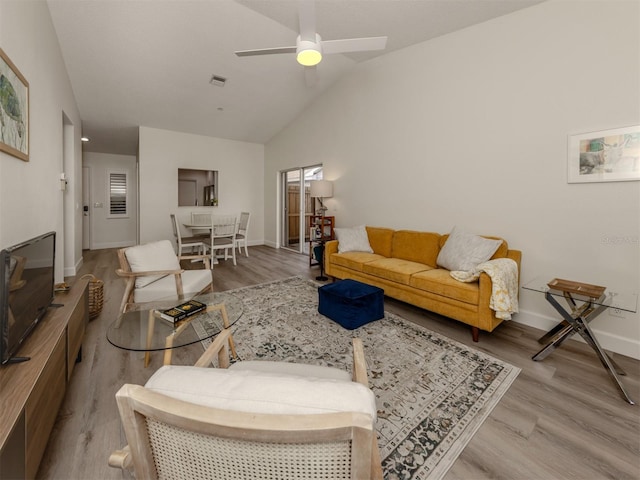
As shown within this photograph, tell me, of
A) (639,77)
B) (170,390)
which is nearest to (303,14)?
(170,390)

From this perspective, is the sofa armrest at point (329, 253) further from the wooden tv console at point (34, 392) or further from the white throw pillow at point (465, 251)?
the wooden tv console at point (34, 392)

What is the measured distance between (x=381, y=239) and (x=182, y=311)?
2.89m

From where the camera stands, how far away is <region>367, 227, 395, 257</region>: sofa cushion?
4.04 meters

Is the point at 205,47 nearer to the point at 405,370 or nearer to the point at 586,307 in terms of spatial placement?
the point at 405,370

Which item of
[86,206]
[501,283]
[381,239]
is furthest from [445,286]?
A: [86,206]

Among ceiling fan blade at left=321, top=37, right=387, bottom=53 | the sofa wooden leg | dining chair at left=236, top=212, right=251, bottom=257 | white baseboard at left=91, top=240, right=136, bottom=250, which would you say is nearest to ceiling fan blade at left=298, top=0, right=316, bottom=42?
ceiling fan blade at left=321, top=37, right=387, bottom=53

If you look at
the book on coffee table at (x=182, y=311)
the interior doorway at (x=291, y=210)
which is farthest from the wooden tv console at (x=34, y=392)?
the interior doorway at (x=291, y=210)

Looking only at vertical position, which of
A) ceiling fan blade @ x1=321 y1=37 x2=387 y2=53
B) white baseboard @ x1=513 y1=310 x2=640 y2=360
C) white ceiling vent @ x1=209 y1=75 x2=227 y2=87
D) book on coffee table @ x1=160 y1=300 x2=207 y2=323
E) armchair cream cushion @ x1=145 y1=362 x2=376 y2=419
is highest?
white ceiling vent @ x1=209 y1=75 x2=227 y2=87

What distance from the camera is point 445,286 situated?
2.70 metres

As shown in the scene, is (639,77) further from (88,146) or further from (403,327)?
(88,146)

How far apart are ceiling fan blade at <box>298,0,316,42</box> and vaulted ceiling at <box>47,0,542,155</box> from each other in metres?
1.10

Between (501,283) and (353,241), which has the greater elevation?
(353,241)

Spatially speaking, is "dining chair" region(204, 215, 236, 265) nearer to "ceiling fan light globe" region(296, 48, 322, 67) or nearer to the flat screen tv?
the flat screen tv

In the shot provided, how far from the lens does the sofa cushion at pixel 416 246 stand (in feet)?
→ 11.5
